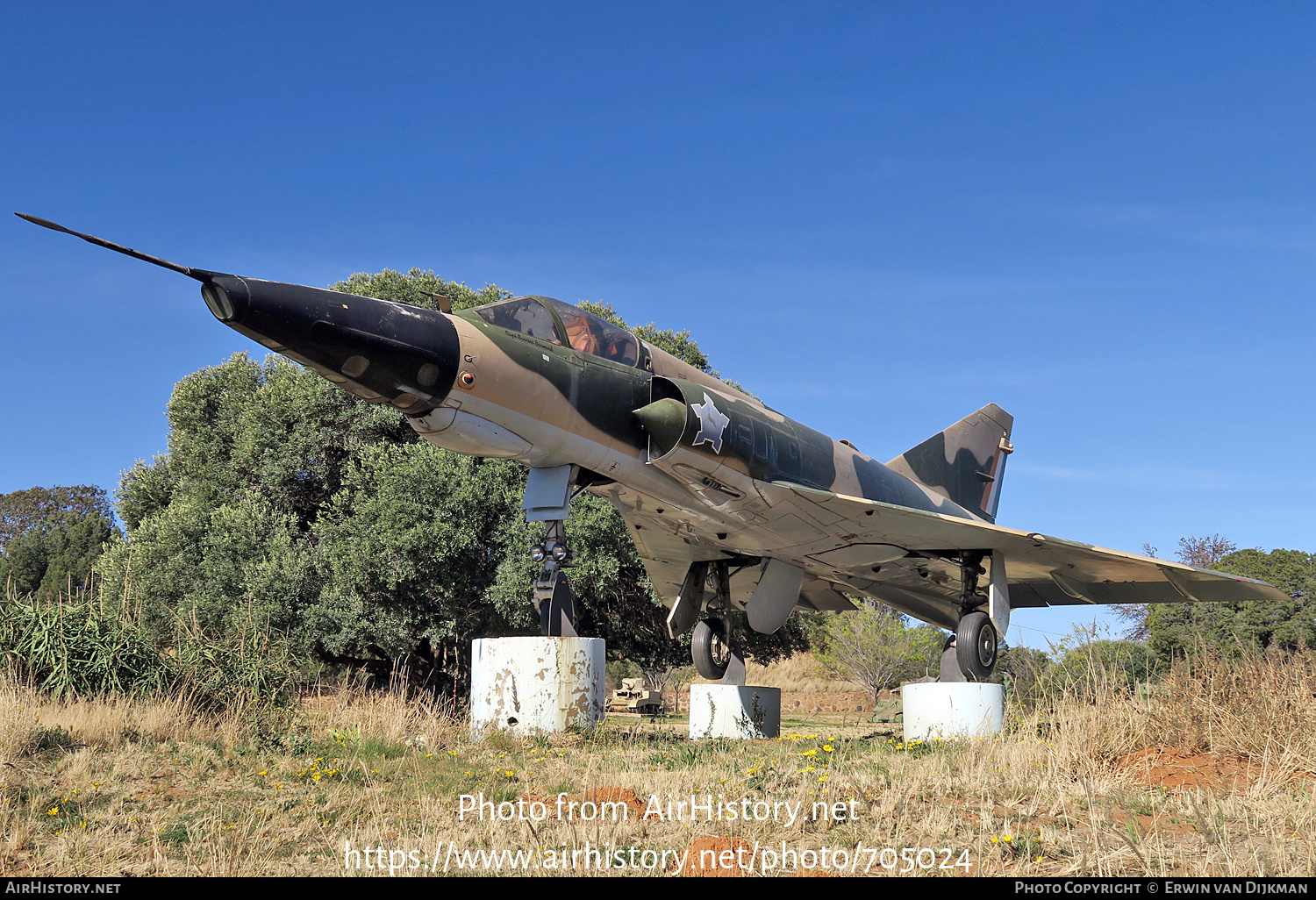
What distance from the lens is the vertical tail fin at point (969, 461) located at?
1714 centimetres

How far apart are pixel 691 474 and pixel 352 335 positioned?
14.6 feet

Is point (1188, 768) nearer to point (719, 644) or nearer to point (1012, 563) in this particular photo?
point (1012, 563)

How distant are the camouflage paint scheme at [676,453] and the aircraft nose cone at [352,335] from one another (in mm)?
17

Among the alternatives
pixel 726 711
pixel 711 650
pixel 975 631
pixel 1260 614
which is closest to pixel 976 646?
pixel 975 631

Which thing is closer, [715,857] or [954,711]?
[715,857]

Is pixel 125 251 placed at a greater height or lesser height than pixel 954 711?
greater

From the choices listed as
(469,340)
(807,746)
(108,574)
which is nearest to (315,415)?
(108,574)

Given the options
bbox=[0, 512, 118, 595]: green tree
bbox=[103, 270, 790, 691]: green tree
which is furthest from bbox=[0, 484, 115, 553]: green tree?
bbox=[103, 270, 790, 691]: green tree

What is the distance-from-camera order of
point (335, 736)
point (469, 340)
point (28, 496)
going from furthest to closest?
point (28, 496) < point (469, 340) < point (335, 736)

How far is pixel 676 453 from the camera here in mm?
10758

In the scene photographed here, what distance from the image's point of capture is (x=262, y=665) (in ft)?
34.1

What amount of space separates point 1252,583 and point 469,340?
1134 centimetres

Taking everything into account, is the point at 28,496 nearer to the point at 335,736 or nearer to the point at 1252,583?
the point at 335,736

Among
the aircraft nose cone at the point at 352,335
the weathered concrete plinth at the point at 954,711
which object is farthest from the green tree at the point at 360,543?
the aircraft nose cone at the point at 352,335
